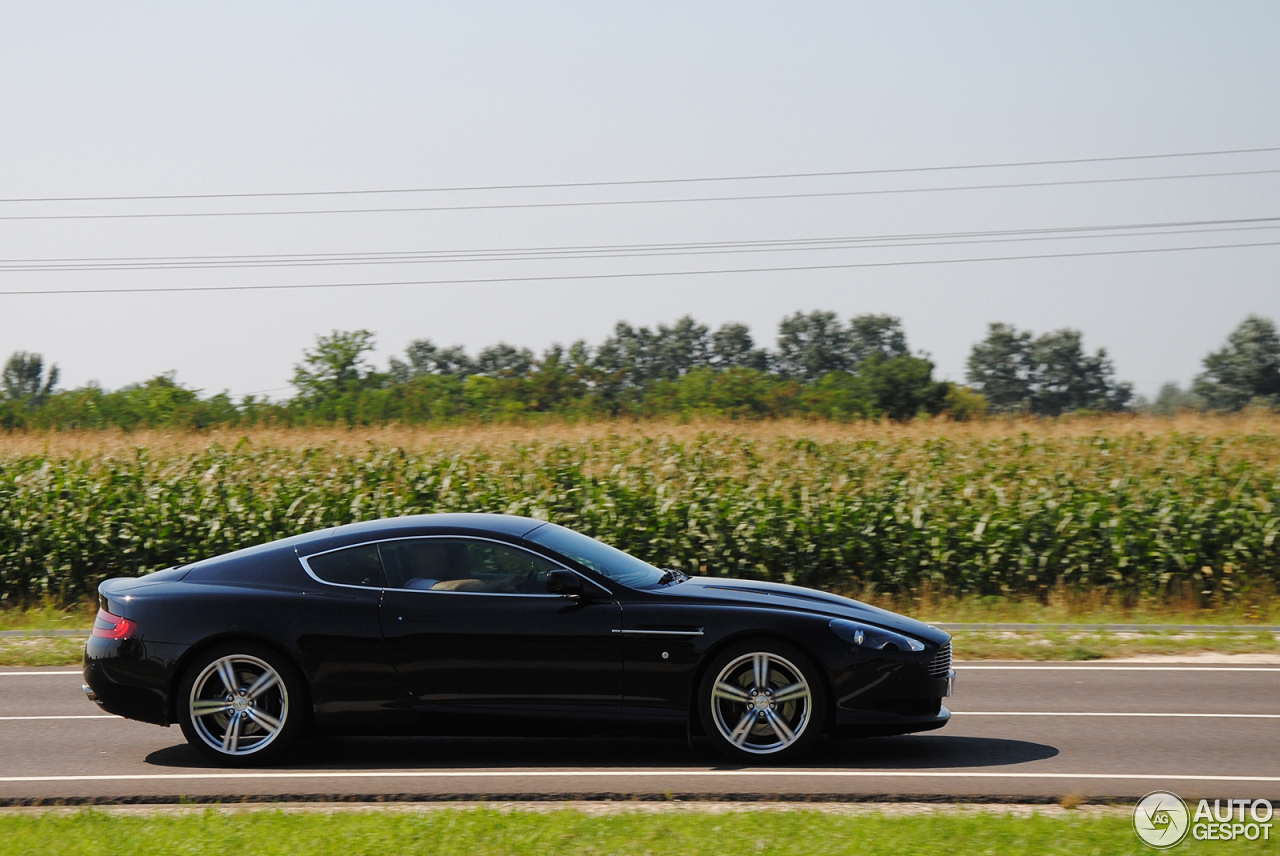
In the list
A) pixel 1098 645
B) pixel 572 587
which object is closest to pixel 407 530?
pixel 572 587

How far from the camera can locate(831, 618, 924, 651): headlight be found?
7.05m

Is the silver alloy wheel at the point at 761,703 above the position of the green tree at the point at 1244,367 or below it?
below

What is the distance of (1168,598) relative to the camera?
15.4m

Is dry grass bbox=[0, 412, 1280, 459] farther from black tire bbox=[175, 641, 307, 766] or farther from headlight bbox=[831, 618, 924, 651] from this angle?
headlight bbox=[831, 618, 924, 651]

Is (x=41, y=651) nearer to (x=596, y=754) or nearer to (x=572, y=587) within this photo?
(x=596, y=754)

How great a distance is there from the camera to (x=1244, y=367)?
49156 mm

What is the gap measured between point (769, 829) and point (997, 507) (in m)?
11.7

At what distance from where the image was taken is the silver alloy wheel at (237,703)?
23.6ft

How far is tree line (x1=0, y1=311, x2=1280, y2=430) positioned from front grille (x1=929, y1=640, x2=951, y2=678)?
18.3 meters

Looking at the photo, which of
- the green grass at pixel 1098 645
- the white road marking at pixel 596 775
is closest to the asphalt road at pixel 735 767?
the white road marking at pixel 596 775

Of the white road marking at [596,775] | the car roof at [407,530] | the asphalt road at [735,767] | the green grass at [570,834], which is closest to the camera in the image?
the green grass at [570,834]

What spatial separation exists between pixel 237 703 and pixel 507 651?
5.61 ft

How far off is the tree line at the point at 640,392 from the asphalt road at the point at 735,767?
665 inches

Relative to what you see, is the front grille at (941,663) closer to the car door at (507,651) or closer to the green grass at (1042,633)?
the car door at (507,651)
